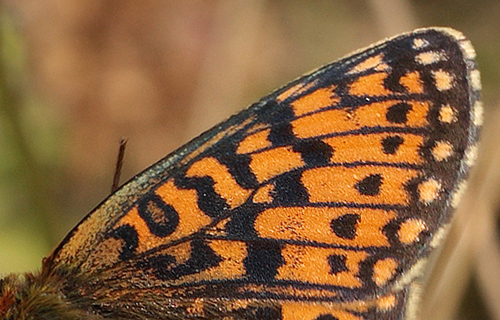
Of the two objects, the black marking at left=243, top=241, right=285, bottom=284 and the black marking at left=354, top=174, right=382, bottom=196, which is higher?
the black marking at left=354, top=174, right=382, bottom=196

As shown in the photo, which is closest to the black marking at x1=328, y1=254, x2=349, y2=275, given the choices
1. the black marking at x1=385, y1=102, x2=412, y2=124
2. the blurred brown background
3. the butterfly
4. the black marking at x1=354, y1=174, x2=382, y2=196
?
the butterfly

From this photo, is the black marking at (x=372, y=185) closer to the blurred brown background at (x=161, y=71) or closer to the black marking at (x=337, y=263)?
the black marking at (x=337, y=263)

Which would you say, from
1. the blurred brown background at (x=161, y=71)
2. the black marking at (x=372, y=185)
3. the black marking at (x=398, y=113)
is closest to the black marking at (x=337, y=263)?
the black marking at (x=372, y=185)

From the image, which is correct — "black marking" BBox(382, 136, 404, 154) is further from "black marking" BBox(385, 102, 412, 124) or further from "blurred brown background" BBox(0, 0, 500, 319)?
"blurred brown background" BBox(0, 0, 500, 319)

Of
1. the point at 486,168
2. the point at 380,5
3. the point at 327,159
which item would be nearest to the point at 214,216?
the point at 327,159

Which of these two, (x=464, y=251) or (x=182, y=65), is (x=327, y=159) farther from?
(x=182, y=65)
